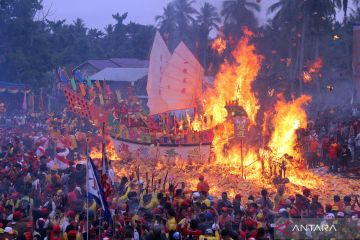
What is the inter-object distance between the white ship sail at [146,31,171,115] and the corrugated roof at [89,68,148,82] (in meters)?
14.4

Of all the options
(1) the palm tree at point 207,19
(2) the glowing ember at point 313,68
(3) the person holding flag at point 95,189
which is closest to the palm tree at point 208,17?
(1) the palm tree at point 207,19

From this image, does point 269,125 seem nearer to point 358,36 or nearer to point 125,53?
point 358,36

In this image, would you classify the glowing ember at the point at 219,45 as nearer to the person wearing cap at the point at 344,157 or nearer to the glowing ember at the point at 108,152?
the glowing ember at the point at 108,152

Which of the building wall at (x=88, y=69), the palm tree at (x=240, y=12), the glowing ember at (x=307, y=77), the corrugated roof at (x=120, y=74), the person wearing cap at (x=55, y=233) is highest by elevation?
the palm tree at (x=240, y=12)

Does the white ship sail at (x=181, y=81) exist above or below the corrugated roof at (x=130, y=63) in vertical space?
below

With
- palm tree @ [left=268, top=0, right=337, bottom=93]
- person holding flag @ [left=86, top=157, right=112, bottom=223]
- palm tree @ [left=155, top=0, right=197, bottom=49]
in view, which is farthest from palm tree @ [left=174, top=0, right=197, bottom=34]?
person holding flag @ [left=86, top=157, right=112, bottom=223]

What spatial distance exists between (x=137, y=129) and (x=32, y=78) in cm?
2309

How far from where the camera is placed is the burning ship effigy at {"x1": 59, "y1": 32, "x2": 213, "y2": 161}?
20453 mm

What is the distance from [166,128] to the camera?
2150 centimetres

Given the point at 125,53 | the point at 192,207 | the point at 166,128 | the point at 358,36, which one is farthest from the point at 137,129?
the point at 125,53

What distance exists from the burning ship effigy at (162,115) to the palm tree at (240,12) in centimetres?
1981

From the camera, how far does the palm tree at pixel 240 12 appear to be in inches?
1681

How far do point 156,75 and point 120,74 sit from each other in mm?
17554

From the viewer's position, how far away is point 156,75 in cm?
2439
